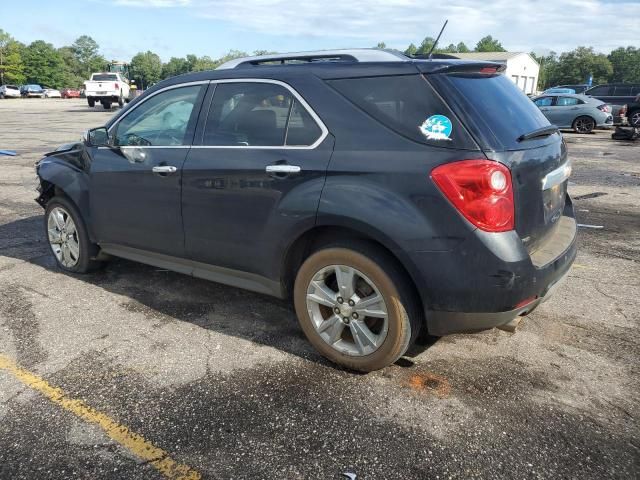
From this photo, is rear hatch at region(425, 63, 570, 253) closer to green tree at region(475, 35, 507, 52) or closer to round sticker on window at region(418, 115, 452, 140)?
round sticker on window at region(418, 115, 452, 140)

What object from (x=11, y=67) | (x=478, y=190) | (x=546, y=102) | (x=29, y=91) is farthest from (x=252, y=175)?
(x=11, y=67)

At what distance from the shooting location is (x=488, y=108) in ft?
9.47

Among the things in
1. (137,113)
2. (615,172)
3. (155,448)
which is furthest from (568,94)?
(155,448)

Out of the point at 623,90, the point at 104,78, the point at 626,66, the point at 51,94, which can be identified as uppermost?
the point at 626,66

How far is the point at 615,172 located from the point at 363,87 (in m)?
9.73

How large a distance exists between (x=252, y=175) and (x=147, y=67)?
137 m

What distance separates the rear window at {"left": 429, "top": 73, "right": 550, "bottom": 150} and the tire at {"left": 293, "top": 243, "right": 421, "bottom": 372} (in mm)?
855

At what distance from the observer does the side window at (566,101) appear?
64.8 ft

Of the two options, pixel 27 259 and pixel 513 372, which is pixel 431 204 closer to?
pixel 513 372

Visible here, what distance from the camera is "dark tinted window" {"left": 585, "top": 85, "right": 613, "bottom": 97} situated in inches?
917

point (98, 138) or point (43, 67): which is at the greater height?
point (43, 67)

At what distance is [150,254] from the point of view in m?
4.18

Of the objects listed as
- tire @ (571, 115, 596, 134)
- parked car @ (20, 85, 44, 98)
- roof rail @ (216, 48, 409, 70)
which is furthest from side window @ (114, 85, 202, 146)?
parked car @ (20, 85, 44, 98)

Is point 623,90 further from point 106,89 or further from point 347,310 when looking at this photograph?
point 106,89
